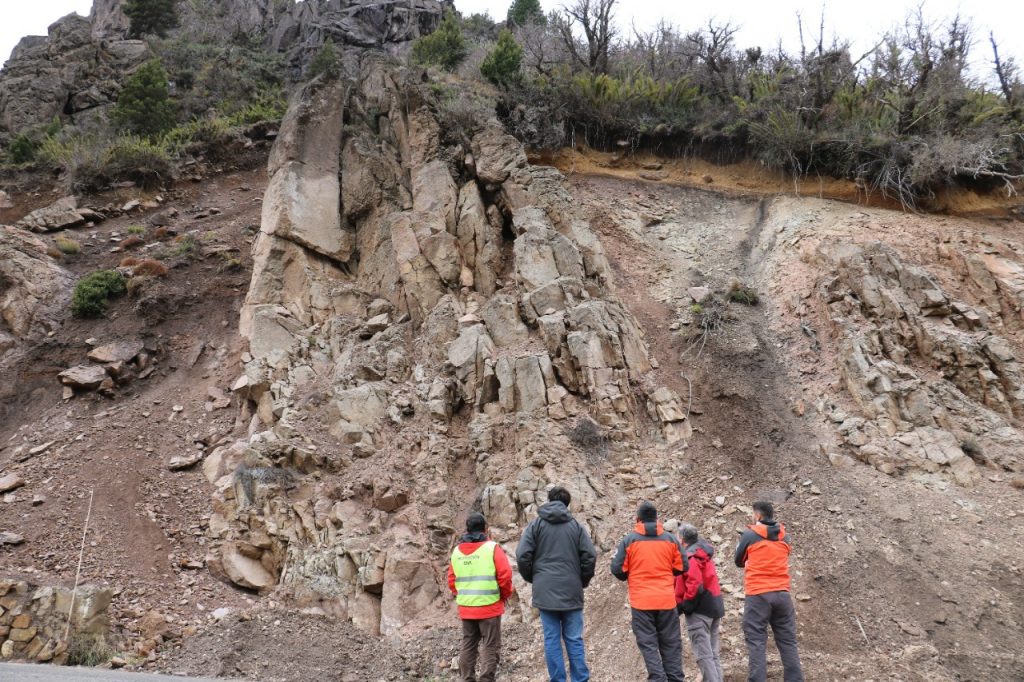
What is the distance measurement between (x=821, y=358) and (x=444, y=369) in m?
7.36

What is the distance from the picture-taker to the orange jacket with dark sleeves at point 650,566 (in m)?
5.67

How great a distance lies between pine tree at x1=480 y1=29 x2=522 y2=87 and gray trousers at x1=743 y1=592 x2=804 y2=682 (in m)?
17.5

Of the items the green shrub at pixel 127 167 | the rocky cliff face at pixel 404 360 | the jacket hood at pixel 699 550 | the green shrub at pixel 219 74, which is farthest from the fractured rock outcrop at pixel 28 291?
the jacket hood at pixel 699 550

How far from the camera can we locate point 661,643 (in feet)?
18.8

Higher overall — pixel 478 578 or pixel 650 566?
pixel 650 566

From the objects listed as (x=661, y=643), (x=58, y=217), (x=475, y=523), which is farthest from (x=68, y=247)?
(x=661, y=643)

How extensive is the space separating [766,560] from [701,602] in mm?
772

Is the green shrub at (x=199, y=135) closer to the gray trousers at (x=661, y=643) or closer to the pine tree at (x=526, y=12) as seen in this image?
the pine tree at (x=526, y=12)

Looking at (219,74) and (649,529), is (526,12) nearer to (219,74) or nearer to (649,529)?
(219,74)

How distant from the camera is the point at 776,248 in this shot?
1462cm

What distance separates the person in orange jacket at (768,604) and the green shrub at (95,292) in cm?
1663

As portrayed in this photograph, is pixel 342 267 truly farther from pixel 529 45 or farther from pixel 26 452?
pixel 529 45

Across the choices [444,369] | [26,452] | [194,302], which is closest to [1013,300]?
[444,369]

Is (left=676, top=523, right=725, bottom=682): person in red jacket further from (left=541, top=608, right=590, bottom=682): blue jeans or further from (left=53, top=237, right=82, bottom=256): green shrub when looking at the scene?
(left=53, top=237, right=82, bottom=256): green shrub
